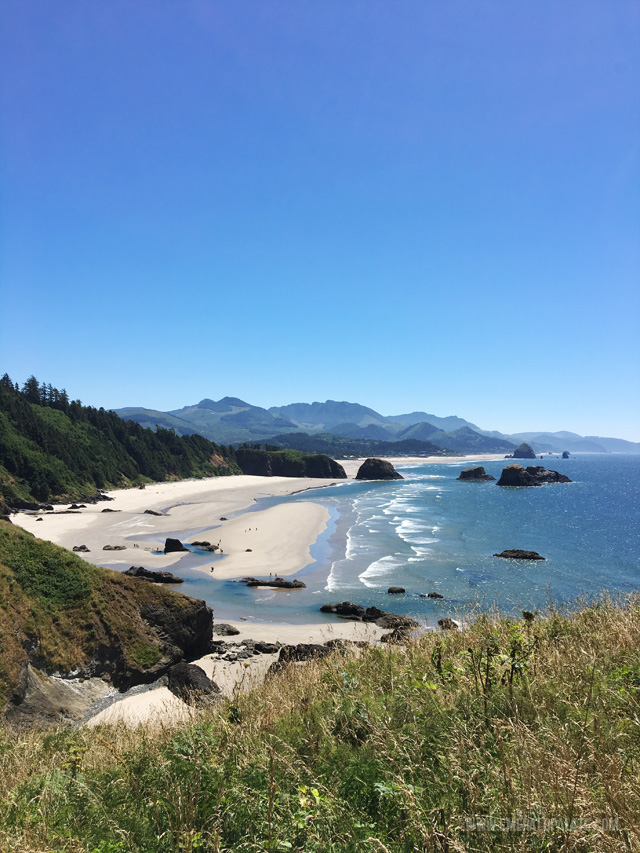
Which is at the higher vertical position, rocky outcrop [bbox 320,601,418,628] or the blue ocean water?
rocky outcrop [bbox 320,601,418,628]

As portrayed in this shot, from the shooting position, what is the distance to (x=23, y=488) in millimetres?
72188

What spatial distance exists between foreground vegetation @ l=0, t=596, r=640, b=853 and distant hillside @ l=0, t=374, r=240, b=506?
73.7m

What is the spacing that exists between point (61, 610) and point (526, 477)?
413 ft

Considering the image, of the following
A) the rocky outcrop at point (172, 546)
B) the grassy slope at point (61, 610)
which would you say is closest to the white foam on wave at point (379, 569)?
the grassy slope at point (61, 610)

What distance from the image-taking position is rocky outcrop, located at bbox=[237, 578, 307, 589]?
33.7m

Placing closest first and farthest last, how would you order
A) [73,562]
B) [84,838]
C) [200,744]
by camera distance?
[84,838]
[200,744]
[73,562]

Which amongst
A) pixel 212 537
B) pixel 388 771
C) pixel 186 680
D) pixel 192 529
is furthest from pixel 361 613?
pixel 192 529

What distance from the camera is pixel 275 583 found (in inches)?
1347

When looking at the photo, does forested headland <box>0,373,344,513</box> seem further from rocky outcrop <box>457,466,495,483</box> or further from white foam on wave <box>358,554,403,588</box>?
white foam on wave <box>358,554,403,588</box>

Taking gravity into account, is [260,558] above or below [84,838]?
below

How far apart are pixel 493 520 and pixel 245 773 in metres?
66.5

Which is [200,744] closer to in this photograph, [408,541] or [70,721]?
[70,721]

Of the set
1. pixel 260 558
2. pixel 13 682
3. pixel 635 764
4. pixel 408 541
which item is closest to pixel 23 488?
pixel 260 558

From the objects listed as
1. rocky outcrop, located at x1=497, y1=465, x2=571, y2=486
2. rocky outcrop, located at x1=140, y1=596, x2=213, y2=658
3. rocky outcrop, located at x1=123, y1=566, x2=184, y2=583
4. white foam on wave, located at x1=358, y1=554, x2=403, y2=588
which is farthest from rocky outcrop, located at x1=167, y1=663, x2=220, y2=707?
rocky outcrop, located at x1=497, y1=465, x2=571, y2=486
